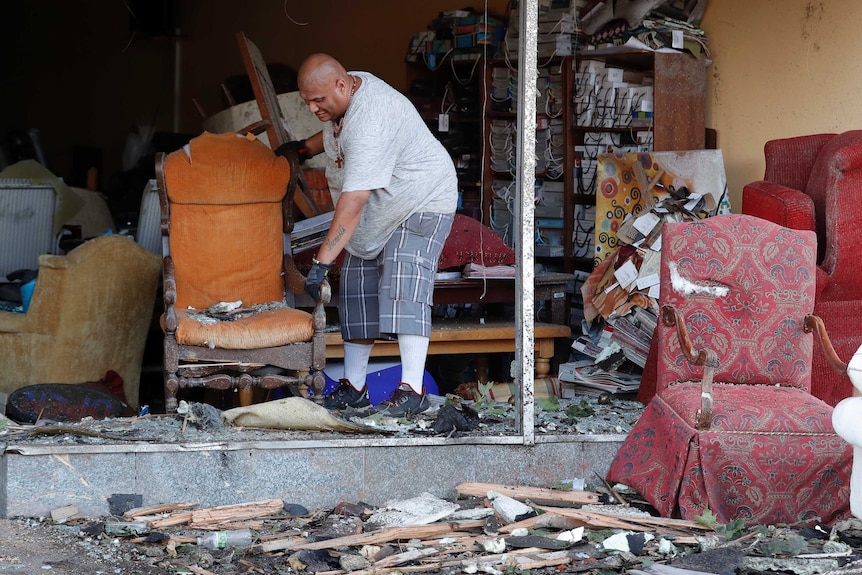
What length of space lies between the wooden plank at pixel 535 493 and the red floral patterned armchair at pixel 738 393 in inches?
7.0

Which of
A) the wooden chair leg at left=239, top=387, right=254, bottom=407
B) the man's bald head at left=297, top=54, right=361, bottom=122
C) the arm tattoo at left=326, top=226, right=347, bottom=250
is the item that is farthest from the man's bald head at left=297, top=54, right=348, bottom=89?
the wooden chair leg at left=239, top=387, right=254, bottom=407

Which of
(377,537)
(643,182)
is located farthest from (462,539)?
(643,182)

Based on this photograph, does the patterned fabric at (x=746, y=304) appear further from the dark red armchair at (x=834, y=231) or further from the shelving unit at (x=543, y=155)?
the shelving unit at (x=543, y=155)

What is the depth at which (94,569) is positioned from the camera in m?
3.82

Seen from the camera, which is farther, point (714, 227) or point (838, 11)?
point (838, 11)

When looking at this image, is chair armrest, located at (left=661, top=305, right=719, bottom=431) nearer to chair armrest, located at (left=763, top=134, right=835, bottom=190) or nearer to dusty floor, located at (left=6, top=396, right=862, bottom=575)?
dusty floor, located at (left=6, top=396, right=862, bottom=575)

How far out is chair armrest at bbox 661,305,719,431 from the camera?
13.3 ft

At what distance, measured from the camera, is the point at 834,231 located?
17.8 feet

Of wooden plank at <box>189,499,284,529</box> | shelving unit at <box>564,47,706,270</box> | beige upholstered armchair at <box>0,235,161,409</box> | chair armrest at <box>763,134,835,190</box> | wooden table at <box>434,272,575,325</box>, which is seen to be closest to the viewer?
wooden plank at <box>189,499,284,529</box>

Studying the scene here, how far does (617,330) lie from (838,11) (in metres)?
2.19

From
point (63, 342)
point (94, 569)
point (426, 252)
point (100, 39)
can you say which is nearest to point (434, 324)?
point (426, 252)

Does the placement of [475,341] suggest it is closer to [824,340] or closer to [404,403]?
[404,403]

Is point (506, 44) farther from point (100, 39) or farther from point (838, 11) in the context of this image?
point (100, 39)

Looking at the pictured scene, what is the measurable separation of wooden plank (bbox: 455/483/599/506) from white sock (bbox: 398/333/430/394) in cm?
57
